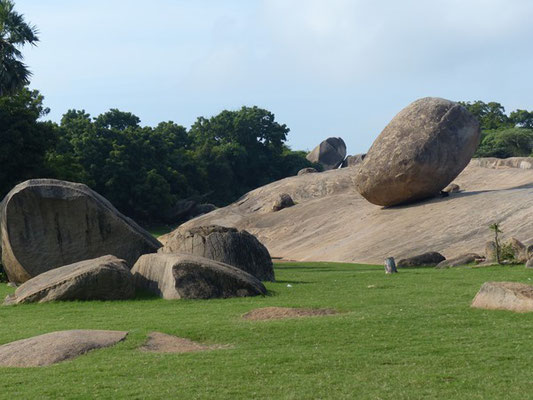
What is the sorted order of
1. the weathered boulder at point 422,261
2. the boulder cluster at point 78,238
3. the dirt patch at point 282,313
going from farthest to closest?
the weathered boulder at point 422,261
the boulder cluster at point 78,238
the dirt patch at point 282,313

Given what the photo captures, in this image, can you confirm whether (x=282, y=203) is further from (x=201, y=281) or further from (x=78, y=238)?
(x=201, y=281)

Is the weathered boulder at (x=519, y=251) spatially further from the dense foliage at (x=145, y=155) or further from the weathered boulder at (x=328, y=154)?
the weathered boulder at (x=328, y=154)

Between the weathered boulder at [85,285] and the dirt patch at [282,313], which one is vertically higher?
the weathered boulder at [85,285]

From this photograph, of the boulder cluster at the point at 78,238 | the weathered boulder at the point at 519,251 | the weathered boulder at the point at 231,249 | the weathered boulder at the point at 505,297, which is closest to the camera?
the weathered boulder at the point at 505,297

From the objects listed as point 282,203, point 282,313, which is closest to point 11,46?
point 282,203

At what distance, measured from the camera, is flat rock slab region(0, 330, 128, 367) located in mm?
11953

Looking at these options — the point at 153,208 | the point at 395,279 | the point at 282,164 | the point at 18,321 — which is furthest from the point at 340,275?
the point at 282,164

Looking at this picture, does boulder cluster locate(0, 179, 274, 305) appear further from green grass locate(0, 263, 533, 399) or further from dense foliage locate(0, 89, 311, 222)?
dense foliage locate(0, 89, 311, 222)

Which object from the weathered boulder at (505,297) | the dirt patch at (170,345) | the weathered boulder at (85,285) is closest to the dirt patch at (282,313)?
the dirt patch at (170,345)

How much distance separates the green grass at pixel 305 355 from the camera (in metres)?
9.91

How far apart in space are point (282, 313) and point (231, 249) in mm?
8824

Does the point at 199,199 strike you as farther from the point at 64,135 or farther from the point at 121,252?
the point at 121,252

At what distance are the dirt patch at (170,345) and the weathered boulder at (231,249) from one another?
Answer: 1075 centimetres

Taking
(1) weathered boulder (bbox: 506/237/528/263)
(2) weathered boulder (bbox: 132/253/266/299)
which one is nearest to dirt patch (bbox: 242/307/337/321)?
(2) weathered boulder (bbox: 132/253/266/299)
